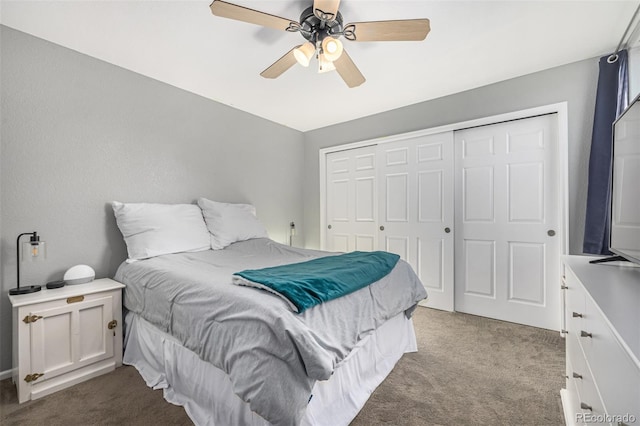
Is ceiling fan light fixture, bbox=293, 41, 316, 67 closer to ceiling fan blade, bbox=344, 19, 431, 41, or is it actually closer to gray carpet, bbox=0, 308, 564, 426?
ceiling fan blade, bbox=344, 19, 431, 41

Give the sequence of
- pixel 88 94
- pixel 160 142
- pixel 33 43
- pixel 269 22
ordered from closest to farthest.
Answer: pixel 269 22, pixel 33 43, pixel 88 94, pixel 160 142

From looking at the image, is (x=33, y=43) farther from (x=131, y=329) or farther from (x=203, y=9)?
(x=131, y=329)

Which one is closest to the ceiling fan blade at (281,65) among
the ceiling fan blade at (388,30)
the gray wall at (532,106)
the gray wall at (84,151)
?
the ceiling fan blade at (388,30)

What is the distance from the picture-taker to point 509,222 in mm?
2777

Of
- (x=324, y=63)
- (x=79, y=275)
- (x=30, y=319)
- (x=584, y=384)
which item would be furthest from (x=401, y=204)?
(x=30, y=319)

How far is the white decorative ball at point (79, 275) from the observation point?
198 centimetres

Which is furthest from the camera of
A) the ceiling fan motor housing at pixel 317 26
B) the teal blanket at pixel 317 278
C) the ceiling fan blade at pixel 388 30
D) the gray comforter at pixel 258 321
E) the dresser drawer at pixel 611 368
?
the ceiling fan motor housing at pixel 317 26

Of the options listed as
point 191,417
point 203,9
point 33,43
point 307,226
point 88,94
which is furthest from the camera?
point 307,226

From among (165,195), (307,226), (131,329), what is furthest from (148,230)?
(307,226)

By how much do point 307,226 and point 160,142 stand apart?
2404mm

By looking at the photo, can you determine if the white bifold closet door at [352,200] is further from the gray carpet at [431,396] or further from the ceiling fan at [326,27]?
the ceiling fan at [326,27]

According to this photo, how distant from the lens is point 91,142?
227cm

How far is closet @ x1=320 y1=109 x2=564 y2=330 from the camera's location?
2.60 meters

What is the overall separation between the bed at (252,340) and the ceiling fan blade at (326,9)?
5.18 ft
